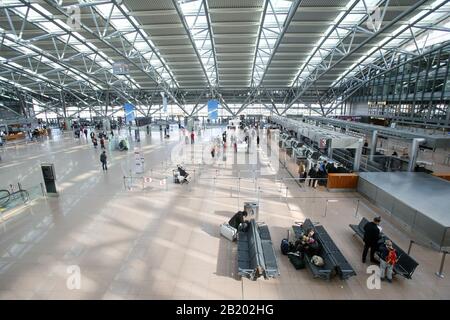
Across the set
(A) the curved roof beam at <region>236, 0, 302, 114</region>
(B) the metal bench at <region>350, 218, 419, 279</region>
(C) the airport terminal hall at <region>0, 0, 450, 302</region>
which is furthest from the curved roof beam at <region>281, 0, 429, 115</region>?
(B) the metal bench at <region>350, 218, 419, 279</region>

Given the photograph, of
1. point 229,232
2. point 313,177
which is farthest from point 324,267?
point 313,177

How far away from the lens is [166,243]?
24.2ft

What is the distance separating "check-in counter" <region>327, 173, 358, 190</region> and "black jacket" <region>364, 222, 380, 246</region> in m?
6.03

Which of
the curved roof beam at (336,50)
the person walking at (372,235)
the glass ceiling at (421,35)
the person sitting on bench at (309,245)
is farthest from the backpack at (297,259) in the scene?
the glass ceiling at (421,35)

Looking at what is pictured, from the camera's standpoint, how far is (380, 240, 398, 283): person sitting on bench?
556cm

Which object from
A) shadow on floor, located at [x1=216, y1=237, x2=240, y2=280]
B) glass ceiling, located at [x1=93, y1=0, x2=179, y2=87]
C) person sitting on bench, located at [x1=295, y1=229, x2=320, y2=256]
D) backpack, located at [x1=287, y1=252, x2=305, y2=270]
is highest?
glass ceiling, located at [x1=93, y1=0, x2=179, y2=87]

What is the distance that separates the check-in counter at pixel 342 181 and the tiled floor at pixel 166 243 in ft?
1.65

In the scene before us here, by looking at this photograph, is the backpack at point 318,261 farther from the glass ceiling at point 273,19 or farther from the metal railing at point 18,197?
the glass ceiling at point 273,19

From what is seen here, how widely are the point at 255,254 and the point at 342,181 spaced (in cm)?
797

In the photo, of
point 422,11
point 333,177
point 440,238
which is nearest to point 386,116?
point 422,11

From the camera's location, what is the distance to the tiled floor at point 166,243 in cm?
A: 547

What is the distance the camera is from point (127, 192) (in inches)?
468

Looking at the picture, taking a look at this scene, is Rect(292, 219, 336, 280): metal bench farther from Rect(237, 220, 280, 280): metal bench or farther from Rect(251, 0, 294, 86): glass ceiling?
Rect(251, 0, 294, 86): glass ceiling
